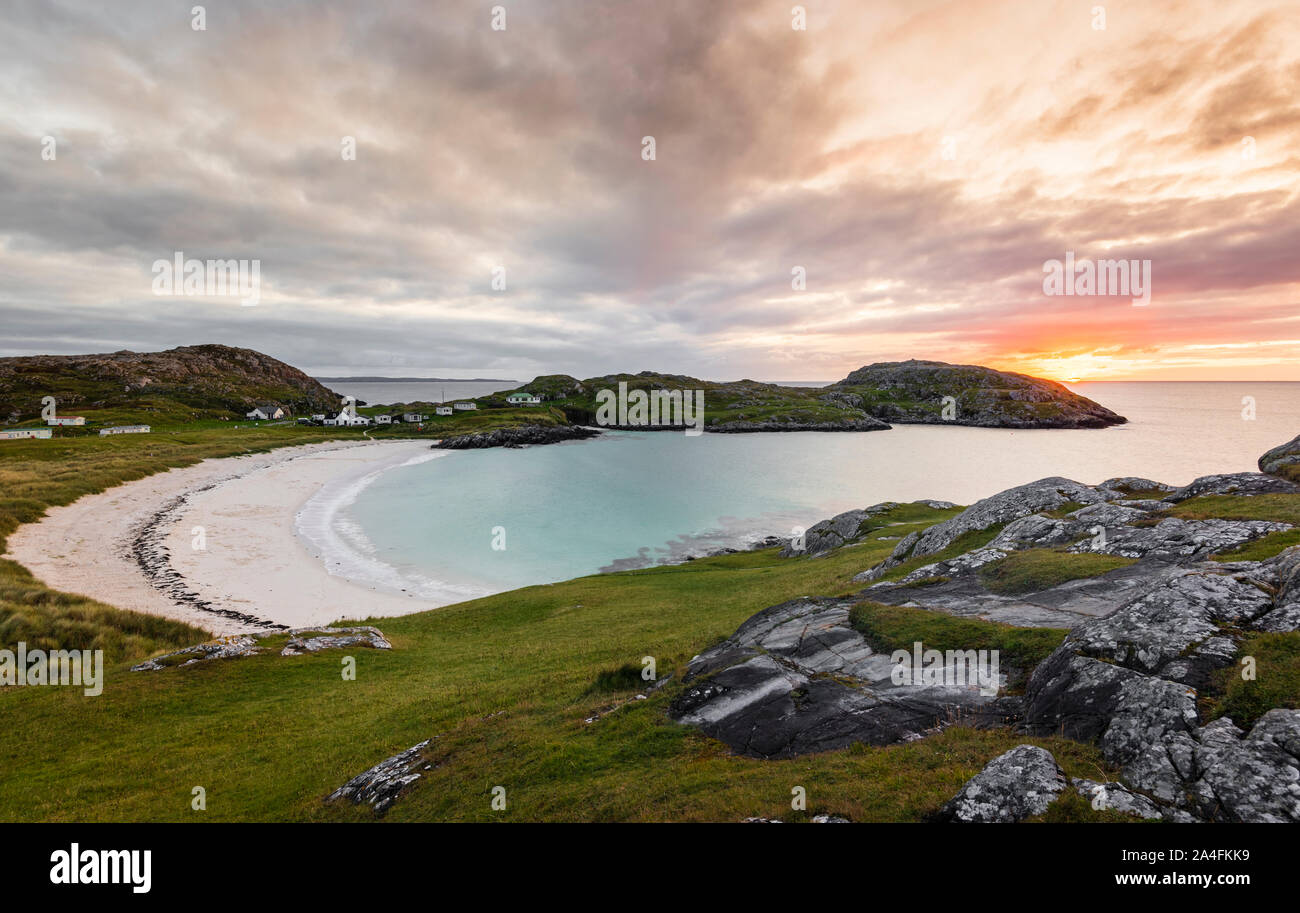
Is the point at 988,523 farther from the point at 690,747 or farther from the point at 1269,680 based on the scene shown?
the point at 690,747

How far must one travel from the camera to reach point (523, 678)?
23.4 m

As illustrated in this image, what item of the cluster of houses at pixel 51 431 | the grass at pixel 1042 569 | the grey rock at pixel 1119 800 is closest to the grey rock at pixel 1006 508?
the grass at pixel 1042 569

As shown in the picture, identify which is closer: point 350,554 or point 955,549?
point 955,549

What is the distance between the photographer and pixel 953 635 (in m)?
14.6

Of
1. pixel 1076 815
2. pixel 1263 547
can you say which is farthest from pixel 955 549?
pixel 1076 815

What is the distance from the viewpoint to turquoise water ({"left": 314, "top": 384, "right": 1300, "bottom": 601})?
67.0 m

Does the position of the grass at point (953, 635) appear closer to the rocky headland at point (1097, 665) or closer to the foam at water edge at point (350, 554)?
the rocky headland at point (1097, 665)

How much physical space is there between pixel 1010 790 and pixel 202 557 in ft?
241

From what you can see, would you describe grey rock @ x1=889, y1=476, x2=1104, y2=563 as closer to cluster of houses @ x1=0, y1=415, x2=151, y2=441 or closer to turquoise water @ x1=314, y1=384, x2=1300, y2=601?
turquoise water @ x1=314, y1=384, x2=1300, y2=601

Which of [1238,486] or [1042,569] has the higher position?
[1238,486]

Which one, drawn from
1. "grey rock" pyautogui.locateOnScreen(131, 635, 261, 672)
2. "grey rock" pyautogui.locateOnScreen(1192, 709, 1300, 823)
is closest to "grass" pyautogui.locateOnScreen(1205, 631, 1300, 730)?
"grey rock" pyautogui.locateOnScreen(1192, 709, 1300, 823)

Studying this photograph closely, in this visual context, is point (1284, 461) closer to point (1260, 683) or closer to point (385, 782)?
point (1260, 683)

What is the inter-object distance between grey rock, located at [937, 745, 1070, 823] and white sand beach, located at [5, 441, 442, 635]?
153 ft
